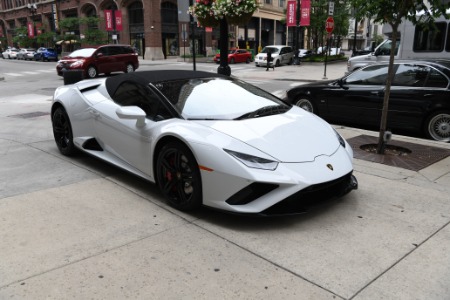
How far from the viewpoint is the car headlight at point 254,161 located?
3473 mm

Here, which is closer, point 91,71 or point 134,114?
point 134,114

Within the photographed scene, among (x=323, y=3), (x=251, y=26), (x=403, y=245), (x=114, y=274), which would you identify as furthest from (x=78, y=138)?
(x=251, y=26)

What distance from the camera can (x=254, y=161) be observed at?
11.5 feet

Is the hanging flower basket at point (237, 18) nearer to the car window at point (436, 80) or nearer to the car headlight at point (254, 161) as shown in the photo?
the car window at point (436, 80)

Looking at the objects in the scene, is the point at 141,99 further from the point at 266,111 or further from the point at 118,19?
the point at 118,19

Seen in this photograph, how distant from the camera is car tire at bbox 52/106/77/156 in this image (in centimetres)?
562

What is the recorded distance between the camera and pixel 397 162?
5645 millimetres

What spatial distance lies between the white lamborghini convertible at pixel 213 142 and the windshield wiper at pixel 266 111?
1 cm

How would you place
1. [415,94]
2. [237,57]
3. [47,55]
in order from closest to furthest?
[415,94], [237,57], [47,55]

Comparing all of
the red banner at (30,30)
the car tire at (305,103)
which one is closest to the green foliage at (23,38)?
the red banner at (30,30)

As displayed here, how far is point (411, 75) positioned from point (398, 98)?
522 mm

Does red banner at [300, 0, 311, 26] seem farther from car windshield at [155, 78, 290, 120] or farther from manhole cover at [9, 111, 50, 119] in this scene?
car windshield at [155, 78, 290, 120]

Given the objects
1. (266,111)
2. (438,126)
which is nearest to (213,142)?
(266,111)

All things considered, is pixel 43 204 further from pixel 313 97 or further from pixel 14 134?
pixel 313 97
